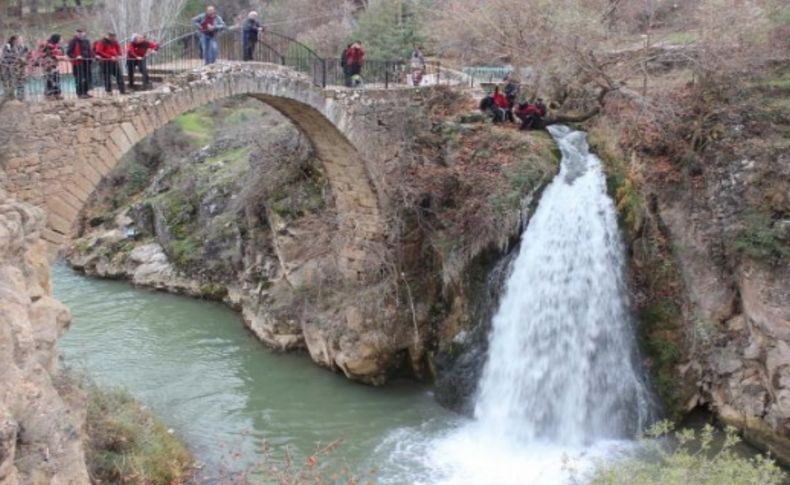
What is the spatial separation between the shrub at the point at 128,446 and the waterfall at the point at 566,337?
525cm

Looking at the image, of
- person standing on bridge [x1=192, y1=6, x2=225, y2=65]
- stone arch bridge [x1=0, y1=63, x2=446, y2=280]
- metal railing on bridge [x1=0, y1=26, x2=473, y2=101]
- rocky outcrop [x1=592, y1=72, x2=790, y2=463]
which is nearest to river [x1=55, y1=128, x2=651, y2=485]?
rocky outcrop [x1=592, y1=72, x2=790, y2=463]

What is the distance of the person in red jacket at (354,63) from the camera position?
15.5 metres

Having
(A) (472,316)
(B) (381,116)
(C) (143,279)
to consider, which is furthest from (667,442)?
(C) (143,279)

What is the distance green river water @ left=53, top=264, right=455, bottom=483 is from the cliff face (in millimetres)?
4251

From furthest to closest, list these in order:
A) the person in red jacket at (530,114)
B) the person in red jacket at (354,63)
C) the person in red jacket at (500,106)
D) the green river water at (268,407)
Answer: the person in red jacket at (500,106), the person in red jacket at (530,114), the person in red jacket at (354,63), the green river water at (268,407)

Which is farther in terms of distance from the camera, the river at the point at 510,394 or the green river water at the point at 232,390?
the green river water at the point at 232,390

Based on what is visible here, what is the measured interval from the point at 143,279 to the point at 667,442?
14.5m

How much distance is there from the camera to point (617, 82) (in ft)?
52.7

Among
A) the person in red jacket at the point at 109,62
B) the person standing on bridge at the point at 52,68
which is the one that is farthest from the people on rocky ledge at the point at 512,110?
the person standing on bridge at the point at 52,68

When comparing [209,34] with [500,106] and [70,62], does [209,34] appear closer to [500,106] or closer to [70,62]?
[70,62]

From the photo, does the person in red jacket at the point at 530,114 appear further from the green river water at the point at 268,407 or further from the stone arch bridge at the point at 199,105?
the green river water at the point at 268,407

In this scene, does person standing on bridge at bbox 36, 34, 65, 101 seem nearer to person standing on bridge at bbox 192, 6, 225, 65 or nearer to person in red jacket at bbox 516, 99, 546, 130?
person standing on bridge at bbox 192, 6, 225, 65

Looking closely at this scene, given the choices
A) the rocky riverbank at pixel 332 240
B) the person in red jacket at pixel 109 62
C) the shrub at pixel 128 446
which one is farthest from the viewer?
the rocky riverbank at pixel 332 240

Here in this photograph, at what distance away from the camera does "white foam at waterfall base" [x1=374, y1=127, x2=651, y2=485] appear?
1198cm
